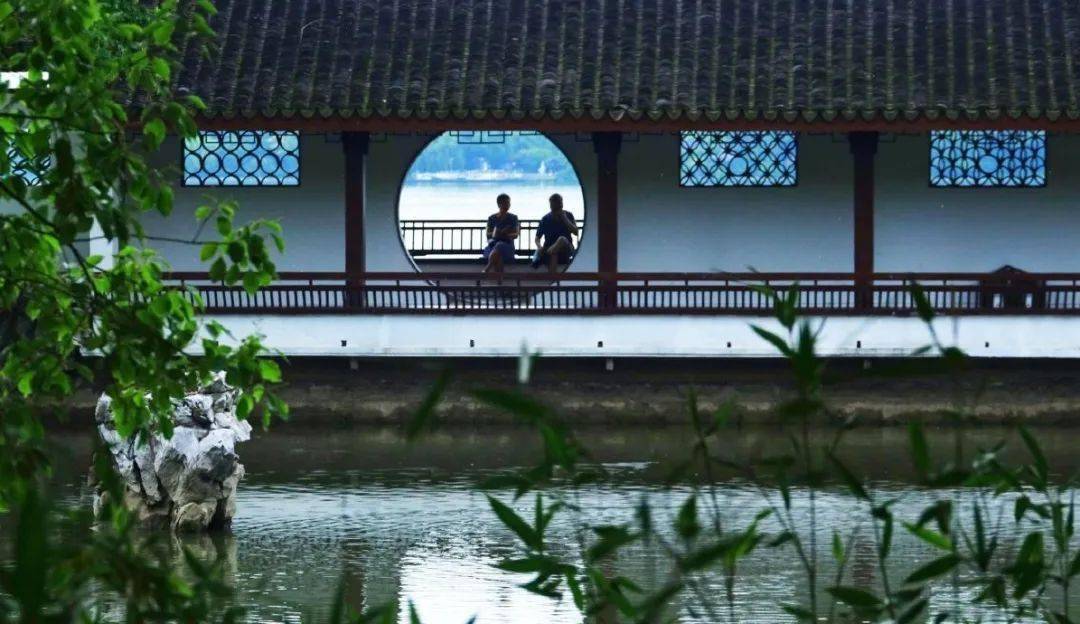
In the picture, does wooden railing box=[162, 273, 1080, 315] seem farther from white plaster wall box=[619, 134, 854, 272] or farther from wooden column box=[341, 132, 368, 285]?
white plaster wall box=[619, 134, 854, 272]

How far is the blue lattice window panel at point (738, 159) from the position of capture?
58.0ft

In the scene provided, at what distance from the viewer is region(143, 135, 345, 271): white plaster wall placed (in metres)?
17.9

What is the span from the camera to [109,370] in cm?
541

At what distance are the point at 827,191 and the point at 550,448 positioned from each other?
47.0 feet

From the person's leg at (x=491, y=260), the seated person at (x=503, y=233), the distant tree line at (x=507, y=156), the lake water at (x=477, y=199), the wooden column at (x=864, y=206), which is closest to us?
the wooden column at (x=864, y=206)

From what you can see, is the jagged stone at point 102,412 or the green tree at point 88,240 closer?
the green tree at point 88,240

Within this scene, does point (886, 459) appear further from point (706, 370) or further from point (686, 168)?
point (686, 168)

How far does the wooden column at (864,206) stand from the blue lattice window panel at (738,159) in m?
0.92

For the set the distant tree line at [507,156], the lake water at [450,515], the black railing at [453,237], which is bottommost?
the lake water at [450,515]

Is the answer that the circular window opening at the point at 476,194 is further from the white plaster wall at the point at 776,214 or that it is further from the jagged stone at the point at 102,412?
the jagged stone at the point at 102,412

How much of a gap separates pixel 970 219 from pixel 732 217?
2.00 meters

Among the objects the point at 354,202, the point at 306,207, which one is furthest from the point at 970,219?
the point at 306,207

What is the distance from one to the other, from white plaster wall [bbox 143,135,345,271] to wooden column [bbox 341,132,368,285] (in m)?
0.73

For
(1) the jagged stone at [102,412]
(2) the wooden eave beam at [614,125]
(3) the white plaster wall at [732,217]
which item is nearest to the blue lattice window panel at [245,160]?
(2) the wooden eave beam at [614,125]
